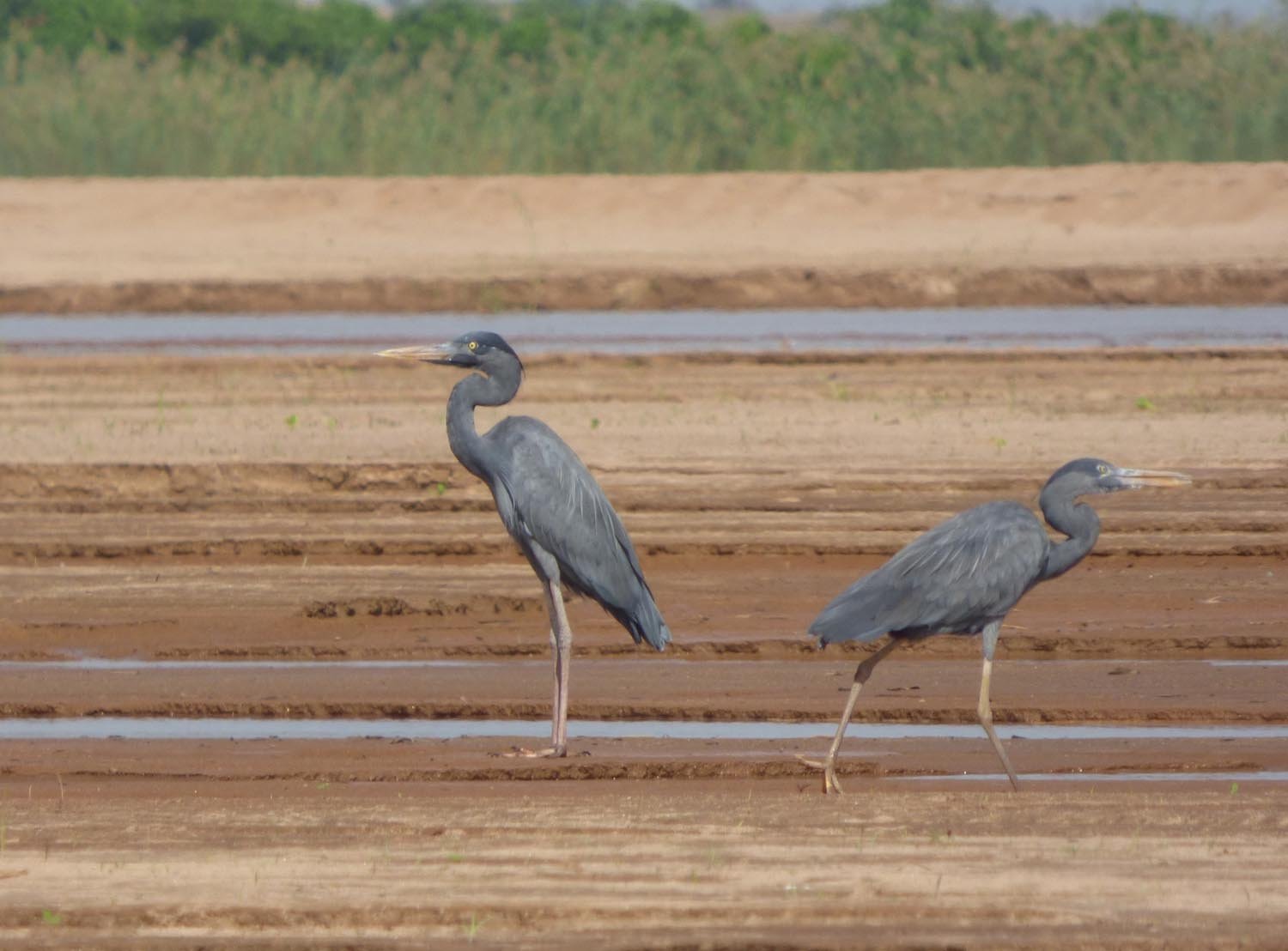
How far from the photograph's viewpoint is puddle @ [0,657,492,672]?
8211 millimetres

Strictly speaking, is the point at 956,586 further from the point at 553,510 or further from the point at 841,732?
the point at 553,510

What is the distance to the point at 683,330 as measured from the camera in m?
18.3

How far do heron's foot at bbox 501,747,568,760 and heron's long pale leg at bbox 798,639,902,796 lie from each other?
0.75 m

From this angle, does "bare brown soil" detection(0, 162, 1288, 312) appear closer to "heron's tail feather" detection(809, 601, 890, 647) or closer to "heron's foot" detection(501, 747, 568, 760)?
"heron's foot" detection(501, 747, 568, 760)

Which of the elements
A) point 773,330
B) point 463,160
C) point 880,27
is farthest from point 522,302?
point 880,27

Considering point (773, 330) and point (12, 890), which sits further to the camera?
point (773, 330)

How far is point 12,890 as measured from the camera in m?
5.32

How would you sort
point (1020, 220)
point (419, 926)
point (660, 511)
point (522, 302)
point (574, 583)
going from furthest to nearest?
point (1020, 220) → point (522, 302) → point (660, 511) → point (574, 583) → point (419, 926)

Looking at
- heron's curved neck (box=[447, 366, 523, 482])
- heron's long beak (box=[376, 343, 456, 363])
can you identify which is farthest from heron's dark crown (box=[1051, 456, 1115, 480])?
heron's long beak (box=[376, 343, 456, 363])

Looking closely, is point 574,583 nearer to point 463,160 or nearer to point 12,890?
point 12,890

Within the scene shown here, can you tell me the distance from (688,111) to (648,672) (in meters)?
17.2

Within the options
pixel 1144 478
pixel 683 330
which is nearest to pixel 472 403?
pixel 1144 478

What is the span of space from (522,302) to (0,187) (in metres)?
7.06

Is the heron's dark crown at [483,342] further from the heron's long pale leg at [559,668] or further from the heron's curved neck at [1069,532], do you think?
the heron's curved neck at [1069,532]
